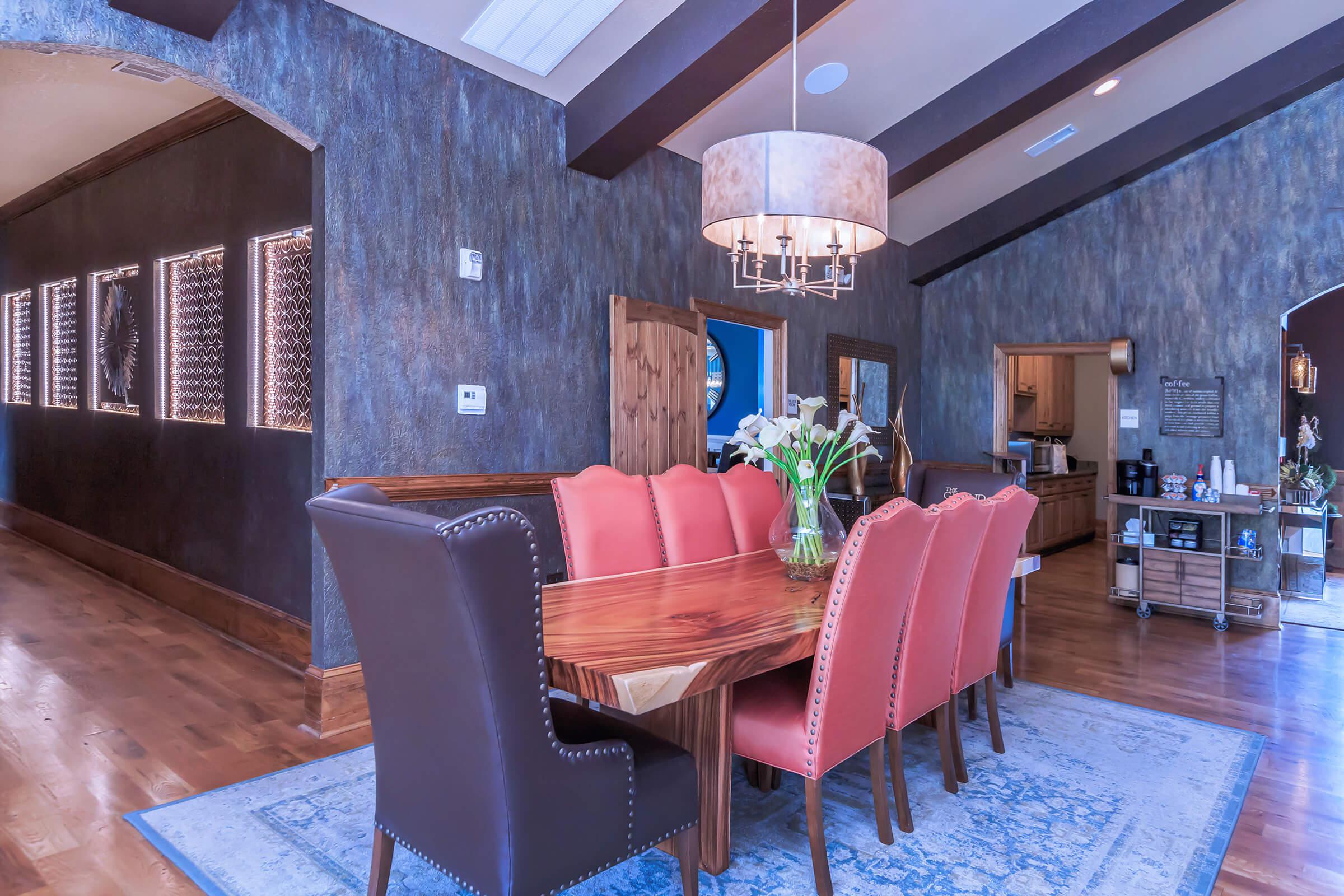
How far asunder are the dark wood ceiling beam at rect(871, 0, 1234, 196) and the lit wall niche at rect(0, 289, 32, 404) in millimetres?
7196

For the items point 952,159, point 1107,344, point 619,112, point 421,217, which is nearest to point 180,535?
point 421,217

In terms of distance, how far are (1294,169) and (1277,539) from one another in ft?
7.78

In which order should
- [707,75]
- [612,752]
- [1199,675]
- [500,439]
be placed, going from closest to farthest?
[612,752] < [707,75] < [500,439] < [1199,675]

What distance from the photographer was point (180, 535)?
188 inches

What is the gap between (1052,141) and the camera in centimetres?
537

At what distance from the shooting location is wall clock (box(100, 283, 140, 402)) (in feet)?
17.6

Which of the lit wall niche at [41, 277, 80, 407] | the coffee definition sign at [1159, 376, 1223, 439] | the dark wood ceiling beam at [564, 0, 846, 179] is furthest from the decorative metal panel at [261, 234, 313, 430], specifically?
the coffee definition sign at [1159, 376, 1223, 439]

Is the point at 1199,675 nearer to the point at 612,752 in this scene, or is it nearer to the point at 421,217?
the point at 612,752

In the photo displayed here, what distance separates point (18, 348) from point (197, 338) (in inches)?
161

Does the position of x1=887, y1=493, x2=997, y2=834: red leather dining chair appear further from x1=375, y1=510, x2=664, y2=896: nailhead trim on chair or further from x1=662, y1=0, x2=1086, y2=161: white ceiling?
x1=662, y1=0, x2=1086, y2=161: white ceiling

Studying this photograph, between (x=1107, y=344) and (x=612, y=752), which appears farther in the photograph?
(x=1107, y=344)

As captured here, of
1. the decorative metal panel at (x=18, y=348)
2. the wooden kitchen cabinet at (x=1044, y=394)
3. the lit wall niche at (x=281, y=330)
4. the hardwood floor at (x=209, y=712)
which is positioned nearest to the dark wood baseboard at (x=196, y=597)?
the hardwood floor at (x=209, y=712)

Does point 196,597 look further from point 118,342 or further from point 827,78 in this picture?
point 827,78

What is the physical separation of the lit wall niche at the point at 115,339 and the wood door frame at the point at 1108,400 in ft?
20.5
